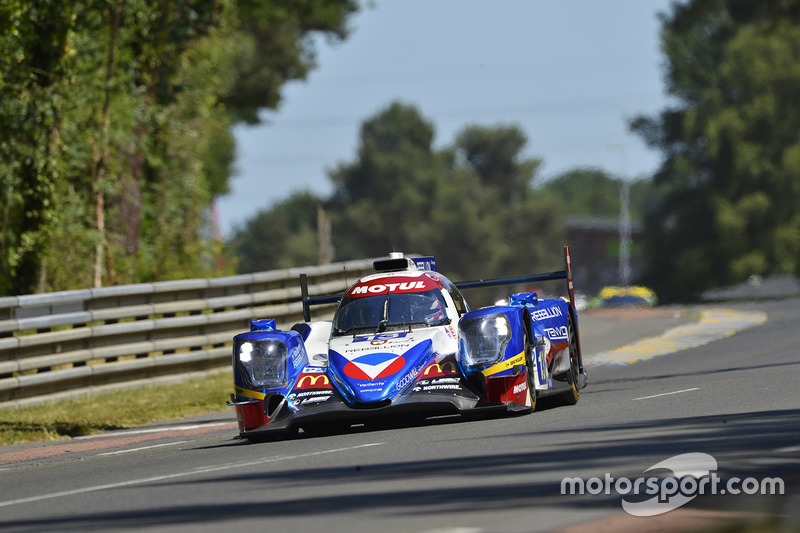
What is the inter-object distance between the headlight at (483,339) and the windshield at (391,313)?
0.56 meters

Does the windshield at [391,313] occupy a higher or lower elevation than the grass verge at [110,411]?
higher

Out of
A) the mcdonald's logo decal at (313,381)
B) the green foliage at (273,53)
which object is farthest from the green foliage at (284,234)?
the mcdonald's logo decal at (313,381)

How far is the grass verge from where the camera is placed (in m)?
13.9

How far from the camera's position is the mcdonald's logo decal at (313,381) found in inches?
434

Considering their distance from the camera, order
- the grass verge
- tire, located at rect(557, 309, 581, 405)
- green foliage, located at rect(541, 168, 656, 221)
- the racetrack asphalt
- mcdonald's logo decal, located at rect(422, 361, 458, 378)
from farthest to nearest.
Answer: green foliage, located at rect(541, 168, 656, 221) → the grass verge → tire, located at rect(557, 309, 581, 405) → mcdonald's logo decal, located at rect(422, 361, 458, 378) → the racetrack asphalt

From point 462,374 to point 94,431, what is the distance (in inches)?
189

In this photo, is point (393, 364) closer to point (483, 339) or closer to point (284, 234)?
point (483, 339)

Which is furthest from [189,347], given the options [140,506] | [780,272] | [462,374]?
[780,272]

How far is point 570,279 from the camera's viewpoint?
12.9 m

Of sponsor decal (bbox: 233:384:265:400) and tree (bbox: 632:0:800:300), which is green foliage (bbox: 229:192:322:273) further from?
sponsor decal (bbox: 233:384:265:400)

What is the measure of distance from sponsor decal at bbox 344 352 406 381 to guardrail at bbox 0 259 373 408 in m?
5.86

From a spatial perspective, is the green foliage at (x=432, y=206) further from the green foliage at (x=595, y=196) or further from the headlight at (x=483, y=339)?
the headlight at (x=483, y=339)

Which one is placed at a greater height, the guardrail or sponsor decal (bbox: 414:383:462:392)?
the guardrail
